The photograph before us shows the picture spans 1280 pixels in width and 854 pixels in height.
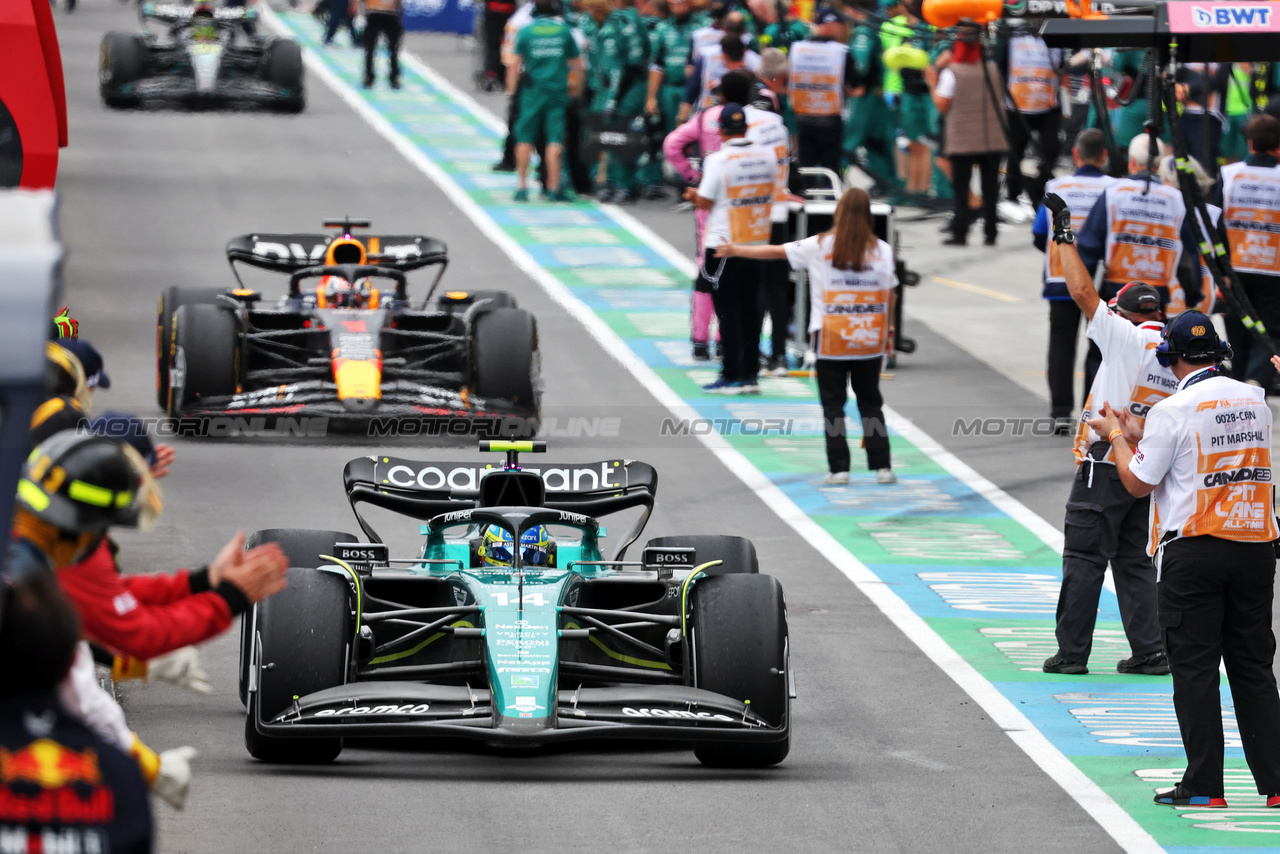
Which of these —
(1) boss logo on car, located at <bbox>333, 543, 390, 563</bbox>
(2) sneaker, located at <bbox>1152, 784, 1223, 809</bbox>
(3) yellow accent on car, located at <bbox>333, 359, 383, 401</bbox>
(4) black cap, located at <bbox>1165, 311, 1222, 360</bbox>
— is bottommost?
(2) sneaker, located at <bbox>1152, 784, 1223, 809</bbox>

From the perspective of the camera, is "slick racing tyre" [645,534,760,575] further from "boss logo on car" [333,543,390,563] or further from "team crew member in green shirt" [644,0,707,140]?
"team crew member in green shirt" [644,0,707,140]

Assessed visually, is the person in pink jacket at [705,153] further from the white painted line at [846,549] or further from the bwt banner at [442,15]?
the bwt banner at [442,15]

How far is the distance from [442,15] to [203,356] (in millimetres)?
26618

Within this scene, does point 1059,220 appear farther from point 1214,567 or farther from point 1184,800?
point 1184,800

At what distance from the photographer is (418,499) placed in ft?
32.1

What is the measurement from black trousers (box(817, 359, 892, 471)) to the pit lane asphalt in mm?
750

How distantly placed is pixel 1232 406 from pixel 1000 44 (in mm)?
15710

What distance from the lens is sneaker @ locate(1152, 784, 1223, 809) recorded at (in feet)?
26.9

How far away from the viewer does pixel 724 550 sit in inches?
384

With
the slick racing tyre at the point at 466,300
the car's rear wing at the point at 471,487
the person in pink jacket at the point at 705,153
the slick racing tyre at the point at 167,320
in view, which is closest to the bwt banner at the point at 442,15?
the person in pink jacket at the point at 705,153

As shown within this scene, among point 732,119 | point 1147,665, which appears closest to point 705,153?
point 732,119

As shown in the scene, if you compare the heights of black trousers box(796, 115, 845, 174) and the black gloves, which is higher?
the black gloves

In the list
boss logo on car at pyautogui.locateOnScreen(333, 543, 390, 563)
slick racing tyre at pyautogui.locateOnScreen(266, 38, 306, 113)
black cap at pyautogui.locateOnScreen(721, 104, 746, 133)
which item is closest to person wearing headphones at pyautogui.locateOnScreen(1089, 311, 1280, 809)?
boss logo on car at pyautogui.locateOnScreen(333, 543, 390, 563)

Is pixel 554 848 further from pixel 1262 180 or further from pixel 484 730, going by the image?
pixel 1262 180
